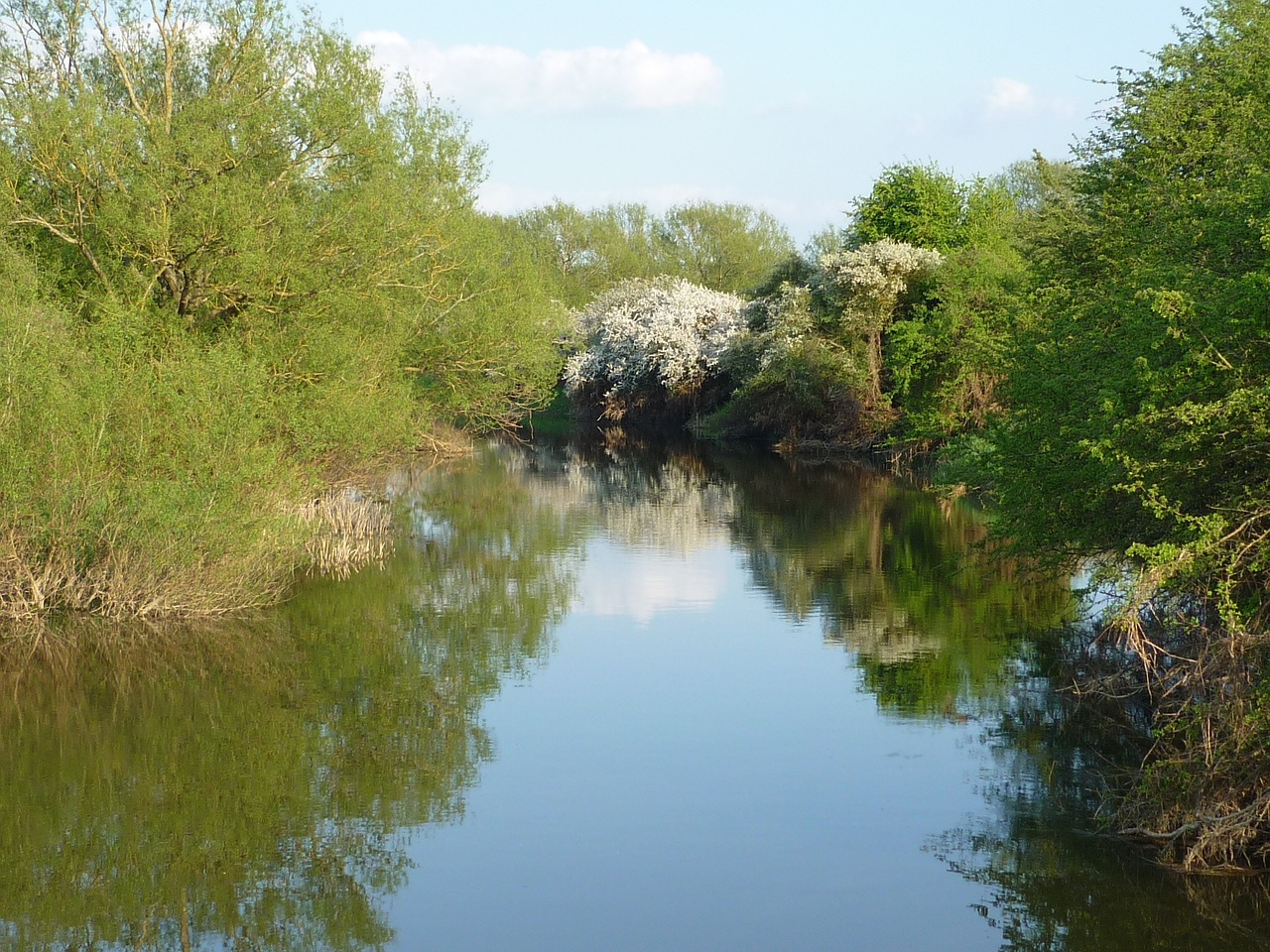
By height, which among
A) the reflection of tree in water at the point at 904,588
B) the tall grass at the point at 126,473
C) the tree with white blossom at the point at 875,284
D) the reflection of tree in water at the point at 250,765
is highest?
the tree with white blossom at the point at 875,284

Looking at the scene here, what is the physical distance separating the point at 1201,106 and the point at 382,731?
12.2 meters

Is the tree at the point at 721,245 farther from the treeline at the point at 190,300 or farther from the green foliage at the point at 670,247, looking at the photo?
the treeline at the point at 190,300

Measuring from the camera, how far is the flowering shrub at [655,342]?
57.1 metres

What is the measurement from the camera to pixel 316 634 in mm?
18641

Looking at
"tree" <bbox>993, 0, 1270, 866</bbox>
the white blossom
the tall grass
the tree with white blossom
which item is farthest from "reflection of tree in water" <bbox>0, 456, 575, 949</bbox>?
the white blossom

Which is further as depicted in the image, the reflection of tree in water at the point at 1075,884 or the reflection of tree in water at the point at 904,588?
the reflection of tree in water at the point at 904,588

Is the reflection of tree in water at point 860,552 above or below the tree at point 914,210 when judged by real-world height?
below

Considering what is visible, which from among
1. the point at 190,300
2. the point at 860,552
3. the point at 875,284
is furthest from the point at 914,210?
the point at 190,300

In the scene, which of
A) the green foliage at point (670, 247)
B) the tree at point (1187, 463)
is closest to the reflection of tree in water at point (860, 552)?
the tree at point (1187, 463)

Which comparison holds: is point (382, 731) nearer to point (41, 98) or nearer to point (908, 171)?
point (41, 98)

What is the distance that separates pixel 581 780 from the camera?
13.0m

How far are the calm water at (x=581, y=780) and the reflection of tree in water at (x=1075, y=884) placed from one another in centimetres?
3

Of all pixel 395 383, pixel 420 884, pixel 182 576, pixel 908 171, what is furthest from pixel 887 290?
pixel 420 884

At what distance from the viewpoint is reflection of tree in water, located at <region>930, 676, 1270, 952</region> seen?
945 cm
